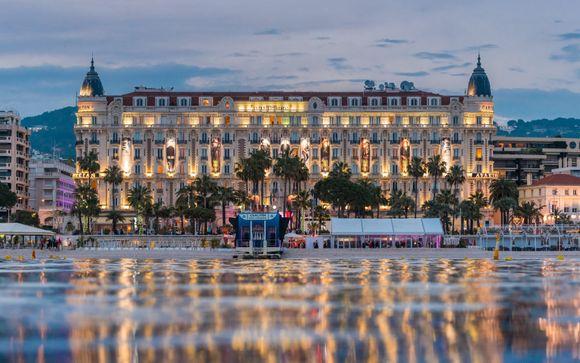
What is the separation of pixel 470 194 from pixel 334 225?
6039 cm

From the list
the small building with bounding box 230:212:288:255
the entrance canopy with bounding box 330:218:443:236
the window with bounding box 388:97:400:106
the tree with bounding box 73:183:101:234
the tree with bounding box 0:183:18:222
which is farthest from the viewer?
the window with bounding box 388:97:400:106

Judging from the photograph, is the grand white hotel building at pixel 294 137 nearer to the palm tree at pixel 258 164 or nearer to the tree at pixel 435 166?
the tree at pixel 435 166

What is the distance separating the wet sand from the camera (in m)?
121

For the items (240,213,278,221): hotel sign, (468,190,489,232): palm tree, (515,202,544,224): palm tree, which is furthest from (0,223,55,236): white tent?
(515,202,544,224): palm tree

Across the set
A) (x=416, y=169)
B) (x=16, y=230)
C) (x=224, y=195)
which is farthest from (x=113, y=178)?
(x=16, y=230)

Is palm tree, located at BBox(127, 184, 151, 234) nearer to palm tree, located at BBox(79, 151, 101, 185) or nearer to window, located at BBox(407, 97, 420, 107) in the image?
palm tree, located at BBox(79, 151, 101, 185)

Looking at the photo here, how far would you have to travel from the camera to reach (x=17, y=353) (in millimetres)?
→ 37719

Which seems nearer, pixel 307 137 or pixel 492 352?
pixel 492 352

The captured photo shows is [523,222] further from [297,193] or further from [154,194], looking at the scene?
[154,194]

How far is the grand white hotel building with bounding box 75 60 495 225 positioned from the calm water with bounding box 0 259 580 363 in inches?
4669

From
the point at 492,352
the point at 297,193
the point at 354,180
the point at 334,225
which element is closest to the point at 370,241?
the point at 334,225

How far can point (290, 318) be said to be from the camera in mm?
47406

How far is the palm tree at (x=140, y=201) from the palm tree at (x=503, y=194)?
57.5 metres

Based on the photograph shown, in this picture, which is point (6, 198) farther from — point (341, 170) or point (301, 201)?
point (341, 170)
